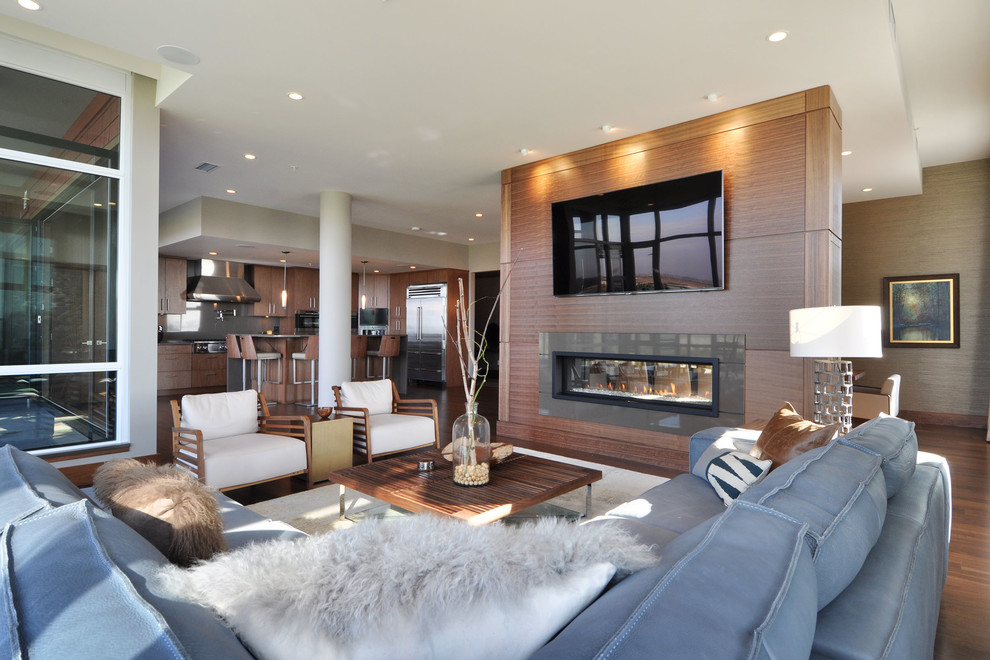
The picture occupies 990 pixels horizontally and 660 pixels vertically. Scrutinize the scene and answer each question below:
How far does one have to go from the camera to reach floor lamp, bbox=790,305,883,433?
105 inches

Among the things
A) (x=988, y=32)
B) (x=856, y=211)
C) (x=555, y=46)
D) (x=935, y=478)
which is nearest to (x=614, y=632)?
(x=935, y=478)

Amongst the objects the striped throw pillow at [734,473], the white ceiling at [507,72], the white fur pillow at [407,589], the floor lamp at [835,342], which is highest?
the white ceiling at [507,72]

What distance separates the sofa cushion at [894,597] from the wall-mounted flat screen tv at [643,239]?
9.74 ft

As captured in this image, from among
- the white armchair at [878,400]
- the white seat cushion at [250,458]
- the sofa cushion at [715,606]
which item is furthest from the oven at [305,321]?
the sofa cushion at [715,606]

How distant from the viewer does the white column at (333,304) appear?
21.4ft

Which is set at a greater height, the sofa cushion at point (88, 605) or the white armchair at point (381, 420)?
the sofa cushion at point (88, 605)

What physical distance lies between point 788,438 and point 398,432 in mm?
2956

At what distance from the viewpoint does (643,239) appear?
15.5 ft

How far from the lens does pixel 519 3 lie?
2.90 metres

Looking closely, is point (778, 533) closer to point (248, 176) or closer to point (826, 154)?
point (826, 154)

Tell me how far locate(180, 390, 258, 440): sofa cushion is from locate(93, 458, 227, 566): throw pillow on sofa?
2315mm

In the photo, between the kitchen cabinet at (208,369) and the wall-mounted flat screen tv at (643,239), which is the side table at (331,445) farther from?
the kitchen cabinet at (208,369)

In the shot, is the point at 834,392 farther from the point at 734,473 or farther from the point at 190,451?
the point at 190,451

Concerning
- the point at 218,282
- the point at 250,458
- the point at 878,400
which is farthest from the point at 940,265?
the point at 218,282
